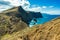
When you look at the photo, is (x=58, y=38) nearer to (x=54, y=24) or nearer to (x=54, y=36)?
(x=54, y=36)

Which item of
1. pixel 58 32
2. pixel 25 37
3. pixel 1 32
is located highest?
pixel 58 32

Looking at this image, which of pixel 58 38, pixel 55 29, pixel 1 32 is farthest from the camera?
pixel 1 32

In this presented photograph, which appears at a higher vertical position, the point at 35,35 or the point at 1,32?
the point at 35,35

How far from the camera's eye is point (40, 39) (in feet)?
125

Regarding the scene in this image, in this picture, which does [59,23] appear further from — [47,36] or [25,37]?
[25,37]

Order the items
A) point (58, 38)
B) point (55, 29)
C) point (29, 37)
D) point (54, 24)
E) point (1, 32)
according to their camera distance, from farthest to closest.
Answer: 1. point (1, 32)
2. point (29, 37)
3. point (54, 24)
4. point (55, 29)
5. point (58, 38)

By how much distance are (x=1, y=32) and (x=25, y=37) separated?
77.3 meters

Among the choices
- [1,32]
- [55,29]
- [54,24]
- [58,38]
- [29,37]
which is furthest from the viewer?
[1,32]

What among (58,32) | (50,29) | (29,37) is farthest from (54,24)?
(29,37)

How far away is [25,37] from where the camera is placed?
4303 cm

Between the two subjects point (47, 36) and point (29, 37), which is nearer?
→ point (47, 36)

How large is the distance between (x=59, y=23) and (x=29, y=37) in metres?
8.01

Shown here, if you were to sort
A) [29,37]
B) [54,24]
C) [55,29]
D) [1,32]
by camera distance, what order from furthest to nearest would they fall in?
[1,32] < [29,37] < [54,24] < [55,29]

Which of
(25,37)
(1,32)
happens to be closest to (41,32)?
(25,37)
